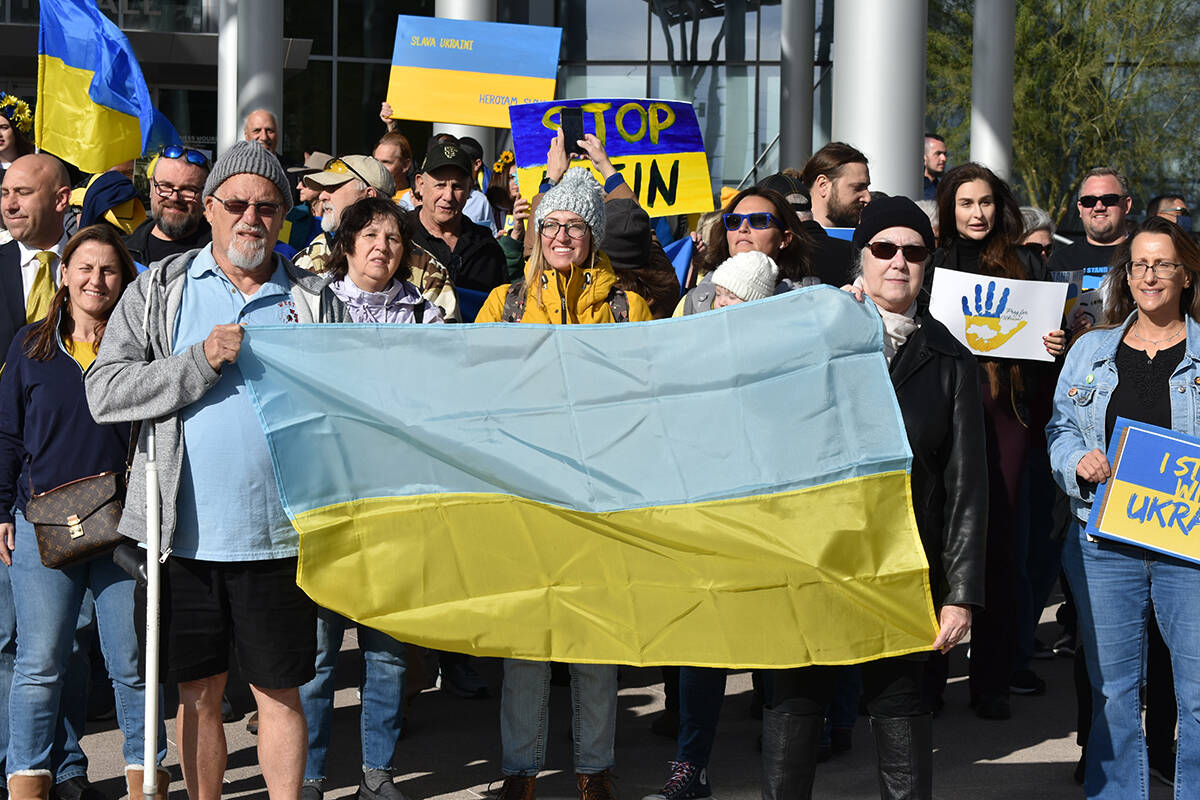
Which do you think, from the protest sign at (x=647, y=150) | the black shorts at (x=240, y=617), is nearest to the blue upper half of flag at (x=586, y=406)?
the black shorts at (x=240, y=617)

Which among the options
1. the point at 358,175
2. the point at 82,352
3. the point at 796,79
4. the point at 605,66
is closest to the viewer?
the point at 82,352

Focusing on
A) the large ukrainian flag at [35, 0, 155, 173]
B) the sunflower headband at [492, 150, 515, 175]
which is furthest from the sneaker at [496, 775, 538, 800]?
the sunflower headband at [492, 150, 515, 175]

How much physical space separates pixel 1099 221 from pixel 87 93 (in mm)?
5647

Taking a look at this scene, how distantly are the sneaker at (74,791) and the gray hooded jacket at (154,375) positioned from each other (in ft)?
4.40

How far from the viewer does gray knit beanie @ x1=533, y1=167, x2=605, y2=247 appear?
5730 millimetres

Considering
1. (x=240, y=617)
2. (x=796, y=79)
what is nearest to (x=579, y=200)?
(x=240, y=617)

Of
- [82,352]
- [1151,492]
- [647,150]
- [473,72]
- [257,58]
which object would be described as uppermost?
[257,58]

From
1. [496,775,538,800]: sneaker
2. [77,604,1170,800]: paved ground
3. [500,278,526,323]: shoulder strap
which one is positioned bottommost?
[77,604,1170,800]: paved ground

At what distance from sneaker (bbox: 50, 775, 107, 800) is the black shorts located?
1188 millimetres

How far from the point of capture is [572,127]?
7.89 meters

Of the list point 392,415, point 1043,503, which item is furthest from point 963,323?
point 392,415

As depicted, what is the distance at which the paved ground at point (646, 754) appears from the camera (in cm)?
598

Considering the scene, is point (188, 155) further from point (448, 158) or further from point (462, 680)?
point (462, 680)

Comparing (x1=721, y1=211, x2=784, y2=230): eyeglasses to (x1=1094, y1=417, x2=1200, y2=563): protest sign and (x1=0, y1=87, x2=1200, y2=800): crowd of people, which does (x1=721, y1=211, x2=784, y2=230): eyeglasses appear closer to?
(x1=0, y1=87, x2=1200, y2=800): crowd of people
